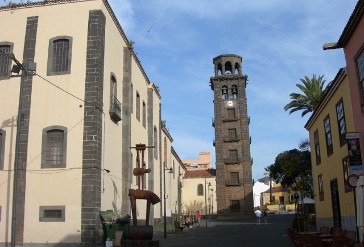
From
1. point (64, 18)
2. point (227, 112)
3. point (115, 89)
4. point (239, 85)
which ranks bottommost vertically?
point (115, 89)

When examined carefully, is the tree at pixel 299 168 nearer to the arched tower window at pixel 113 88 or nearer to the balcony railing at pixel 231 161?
the balcony railing at pixel 231 161

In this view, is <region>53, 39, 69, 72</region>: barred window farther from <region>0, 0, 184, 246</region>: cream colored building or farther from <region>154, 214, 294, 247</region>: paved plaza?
<region>154, 214, 294, 247</region>: paved plaza

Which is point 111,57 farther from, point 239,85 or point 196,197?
point 196,197

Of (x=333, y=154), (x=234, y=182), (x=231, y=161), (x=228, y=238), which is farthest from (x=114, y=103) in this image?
(x=234, y=182)

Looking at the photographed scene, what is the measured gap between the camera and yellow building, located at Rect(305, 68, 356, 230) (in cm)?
1905

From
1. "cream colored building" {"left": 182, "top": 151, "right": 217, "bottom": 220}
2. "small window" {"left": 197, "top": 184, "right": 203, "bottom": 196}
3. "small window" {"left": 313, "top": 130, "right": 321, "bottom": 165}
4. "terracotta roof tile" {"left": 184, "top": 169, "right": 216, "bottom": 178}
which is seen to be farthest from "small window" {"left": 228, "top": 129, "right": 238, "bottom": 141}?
"small window" {"left": 313, "top": 130, "right": 321, "bottom": 165}

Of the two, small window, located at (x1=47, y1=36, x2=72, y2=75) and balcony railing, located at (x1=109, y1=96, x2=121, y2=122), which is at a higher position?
small window, located at (x1=47, y1=36, x2=72, y2=75)

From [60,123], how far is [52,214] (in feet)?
14.2

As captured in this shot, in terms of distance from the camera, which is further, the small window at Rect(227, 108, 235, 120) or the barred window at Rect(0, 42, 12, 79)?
the small window at Rect(227, 108, 235, 120)

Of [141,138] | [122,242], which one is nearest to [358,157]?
[122,242]

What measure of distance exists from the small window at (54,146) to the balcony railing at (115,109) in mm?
3156

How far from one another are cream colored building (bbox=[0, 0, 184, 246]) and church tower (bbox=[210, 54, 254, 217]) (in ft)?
129

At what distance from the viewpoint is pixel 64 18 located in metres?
22.4

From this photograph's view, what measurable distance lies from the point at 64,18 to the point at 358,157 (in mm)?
15926
